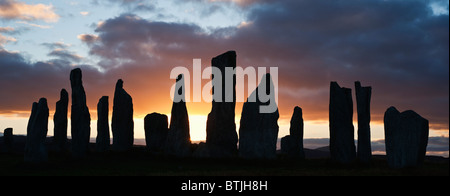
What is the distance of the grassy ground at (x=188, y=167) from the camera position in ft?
66.7

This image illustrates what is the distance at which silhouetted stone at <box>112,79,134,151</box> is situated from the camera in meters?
34.2

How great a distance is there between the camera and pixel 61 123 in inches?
1287

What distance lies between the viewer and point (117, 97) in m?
34.7

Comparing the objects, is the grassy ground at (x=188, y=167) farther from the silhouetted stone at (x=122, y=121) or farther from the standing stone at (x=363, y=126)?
the silhouetted stone at (x=122, y=121)

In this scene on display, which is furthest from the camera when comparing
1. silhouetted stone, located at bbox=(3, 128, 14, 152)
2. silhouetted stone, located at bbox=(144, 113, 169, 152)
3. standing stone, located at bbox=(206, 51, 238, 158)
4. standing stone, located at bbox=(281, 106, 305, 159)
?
silhouetted stone, located at bbox=(3, 128, 14, 152)

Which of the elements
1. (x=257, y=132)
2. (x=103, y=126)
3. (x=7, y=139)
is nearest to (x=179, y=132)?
(x=257, y=132)

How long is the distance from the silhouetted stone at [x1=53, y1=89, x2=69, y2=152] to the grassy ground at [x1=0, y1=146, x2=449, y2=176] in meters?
3.07

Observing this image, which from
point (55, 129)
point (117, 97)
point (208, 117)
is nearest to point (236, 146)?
point (208, 117)

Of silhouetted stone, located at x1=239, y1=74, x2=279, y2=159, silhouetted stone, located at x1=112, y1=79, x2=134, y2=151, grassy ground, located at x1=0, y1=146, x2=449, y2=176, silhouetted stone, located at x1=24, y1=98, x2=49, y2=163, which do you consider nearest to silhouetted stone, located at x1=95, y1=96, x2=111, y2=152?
silhouetted stone, located at x1=112, y1=79, x2=134, y2=151

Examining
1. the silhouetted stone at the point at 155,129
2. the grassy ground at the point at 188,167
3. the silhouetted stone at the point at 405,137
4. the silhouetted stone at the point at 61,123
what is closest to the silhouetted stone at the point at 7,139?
the silhouetted stone at the point at 61,123

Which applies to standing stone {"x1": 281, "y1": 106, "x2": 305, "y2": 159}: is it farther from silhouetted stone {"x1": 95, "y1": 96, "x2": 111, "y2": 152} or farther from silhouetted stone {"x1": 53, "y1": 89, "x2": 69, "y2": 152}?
silhouetted stone {"x1": 53, "y1": 89, "x2": 69, "y2": 152}
